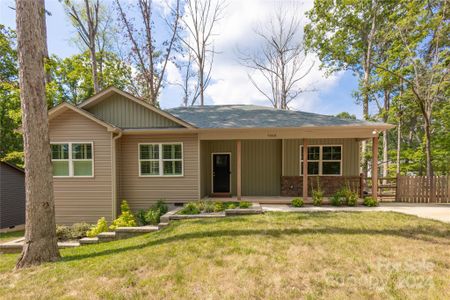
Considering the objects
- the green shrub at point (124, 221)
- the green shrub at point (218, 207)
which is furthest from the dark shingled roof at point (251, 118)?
the green shrub at point (124, 221)

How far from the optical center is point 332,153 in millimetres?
9312

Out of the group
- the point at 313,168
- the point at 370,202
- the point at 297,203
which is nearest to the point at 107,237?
the point at 297,203

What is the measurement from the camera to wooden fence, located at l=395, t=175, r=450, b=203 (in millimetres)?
8125

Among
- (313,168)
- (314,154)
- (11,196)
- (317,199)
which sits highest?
(314,154)

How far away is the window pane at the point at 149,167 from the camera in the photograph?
838 centimetres

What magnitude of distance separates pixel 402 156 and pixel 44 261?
892 inches

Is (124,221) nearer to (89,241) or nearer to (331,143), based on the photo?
(89,241)

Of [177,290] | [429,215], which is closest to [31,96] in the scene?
[177,290]

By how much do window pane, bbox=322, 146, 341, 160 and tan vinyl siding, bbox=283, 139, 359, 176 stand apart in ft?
0.59

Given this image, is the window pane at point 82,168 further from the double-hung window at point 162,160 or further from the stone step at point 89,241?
the stone step at point 89,241

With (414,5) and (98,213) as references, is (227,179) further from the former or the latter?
(414,5)

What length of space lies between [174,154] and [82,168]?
343 cm

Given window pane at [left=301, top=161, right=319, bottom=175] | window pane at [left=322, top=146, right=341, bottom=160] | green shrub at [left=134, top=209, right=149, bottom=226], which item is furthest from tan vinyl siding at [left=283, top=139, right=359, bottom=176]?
green shrub at [left=134, top=209, right=149, bottom=226]

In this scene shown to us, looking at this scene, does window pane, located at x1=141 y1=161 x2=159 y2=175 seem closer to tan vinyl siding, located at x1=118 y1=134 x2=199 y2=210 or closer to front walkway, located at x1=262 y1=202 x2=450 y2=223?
tan vinyl siding, located at x1=118 y1=134 x2=199 y2=210
